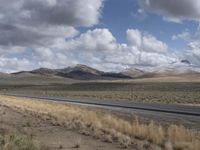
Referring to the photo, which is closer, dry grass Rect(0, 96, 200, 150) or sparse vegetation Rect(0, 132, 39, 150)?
sparse vegetation Rect(0, 132, 39, 150)

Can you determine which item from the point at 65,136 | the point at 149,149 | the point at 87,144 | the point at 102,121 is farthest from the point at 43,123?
the point at 149,149

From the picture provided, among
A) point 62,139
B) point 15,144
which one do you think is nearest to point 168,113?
point 62,139

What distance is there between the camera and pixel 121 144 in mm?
16031

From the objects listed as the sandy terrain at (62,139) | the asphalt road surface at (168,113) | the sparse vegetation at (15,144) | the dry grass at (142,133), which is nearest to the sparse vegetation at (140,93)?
the asphalt road surface at (168,113)

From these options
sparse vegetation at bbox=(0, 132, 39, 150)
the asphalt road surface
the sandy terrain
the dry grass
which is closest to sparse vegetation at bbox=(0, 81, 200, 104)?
the asphalt road surface

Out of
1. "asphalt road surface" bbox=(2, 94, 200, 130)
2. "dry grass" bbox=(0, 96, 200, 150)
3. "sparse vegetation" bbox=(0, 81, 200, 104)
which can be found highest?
"sparse vegetation" bbox=(0, 81, 200, 104)

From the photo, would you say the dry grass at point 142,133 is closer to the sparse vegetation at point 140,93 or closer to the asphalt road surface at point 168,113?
the asphalt road surface at point 168,113

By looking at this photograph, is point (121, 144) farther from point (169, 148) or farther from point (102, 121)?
point (102, 121)

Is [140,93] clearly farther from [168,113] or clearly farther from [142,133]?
[142,133]

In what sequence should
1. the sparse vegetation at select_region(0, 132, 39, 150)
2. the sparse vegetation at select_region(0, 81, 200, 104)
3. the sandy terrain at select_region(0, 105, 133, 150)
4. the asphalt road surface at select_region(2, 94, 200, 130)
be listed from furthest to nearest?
1. the sparse vegetation at select_region(0, 81, 200, 104)
2. the asphalt road surface at select_region(2, 94, 200, 130)
3. the sandy terrain at select_region(0, 105, 133, 150)
4. the sparse vegetation at select_region(0, 132, 39, 150)

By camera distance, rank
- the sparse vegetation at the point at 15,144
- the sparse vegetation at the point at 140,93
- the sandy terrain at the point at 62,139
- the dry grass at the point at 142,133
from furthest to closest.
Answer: the sparse vegetation at the point at 140,93 < the sandy terrain at the point at 62,139 < the dry grass at the point at 142,133 < the sparse vegetation at the point at 15,144

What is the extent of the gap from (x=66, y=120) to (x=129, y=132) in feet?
22.6

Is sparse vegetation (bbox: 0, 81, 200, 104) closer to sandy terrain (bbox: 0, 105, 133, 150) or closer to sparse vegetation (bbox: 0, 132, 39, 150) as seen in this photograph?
sandy terrain (bbox: 0, 105, 133, 150)

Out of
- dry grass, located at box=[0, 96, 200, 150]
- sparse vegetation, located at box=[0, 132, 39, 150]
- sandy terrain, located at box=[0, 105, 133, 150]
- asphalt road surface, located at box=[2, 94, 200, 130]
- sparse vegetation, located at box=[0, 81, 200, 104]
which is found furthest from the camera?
sparse vegetation, located at box=[0, 81, 200, 104]
